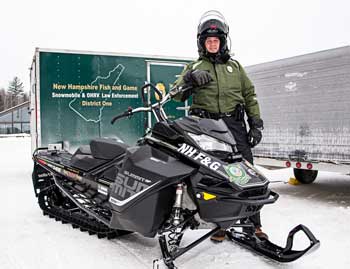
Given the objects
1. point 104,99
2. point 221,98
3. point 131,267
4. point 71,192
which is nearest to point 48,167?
point 71,192

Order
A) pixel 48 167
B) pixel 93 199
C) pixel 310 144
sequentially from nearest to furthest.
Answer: pixel 93 199, pixel 48 167, pixel 310 144

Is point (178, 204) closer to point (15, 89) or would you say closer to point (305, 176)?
point (305, 176)

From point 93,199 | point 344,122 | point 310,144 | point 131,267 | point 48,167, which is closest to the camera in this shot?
point 131,267

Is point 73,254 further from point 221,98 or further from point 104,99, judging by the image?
point 104,99

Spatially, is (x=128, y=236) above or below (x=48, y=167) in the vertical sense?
below

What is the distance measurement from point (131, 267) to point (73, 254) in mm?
571

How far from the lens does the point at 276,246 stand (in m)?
2.93

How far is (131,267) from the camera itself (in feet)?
9.34

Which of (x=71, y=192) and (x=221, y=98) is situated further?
(x=71, y=192)

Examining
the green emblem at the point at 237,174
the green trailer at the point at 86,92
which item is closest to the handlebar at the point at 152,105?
the green emblem at the point at 237,174

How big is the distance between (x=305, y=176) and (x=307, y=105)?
6.36 ft

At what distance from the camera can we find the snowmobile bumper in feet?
8.51

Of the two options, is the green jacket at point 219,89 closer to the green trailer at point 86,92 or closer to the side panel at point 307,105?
the side panel at point 307,105

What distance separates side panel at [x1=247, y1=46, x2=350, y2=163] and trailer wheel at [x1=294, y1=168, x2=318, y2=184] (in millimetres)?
1192
